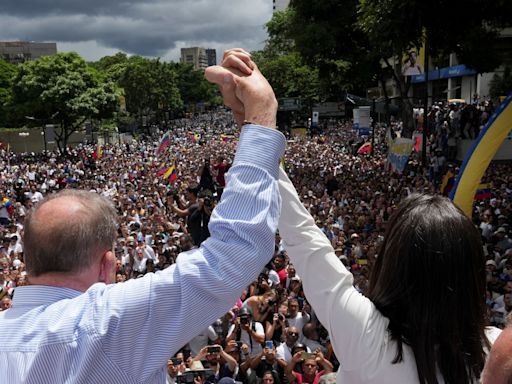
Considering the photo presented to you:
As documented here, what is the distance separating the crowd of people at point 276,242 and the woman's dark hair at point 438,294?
1.12ft

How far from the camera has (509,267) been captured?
779 cm

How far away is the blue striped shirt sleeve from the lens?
1092mm

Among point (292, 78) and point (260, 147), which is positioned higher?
point (292, 78)

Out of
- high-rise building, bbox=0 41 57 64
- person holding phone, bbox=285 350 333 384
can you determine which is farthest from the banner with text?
high-rise building, bbox=0 41 57 64

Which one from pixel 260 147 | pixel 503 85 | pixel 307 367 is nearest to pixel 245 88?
pixel 260 147

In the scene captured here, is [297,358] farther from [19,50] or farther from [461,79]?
[19,50]

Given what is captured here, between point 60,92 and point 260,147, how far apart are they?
A: 38.6 meters

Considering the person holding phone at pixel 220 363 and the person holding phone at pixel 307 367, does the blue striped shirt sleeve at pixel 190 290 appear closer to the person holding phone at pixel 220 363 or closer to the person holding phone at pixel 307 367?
the person holding phone at pixel 307 367

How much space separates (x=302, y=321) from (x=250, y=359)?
3.92 feet

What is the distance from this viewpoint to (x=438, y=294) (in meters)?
1.40

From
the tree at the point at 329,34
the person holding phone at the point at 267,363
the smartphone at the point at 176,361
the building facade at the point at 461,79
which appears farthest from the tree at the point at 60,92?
the person holding phone at the point at 267,363

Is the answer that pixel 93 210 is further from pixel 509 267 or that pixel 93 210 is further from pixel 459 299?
pixel 509 267

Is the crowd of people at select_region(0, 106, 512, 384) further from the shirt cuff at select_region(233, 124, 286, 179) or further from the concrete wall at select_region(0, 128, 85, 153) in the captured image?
the concrete wall at select_region(0, 128, 85, 153)

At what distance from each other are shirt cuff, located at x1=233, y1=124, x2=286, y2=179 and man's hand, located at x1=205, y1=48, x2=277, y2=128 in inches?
1.2
